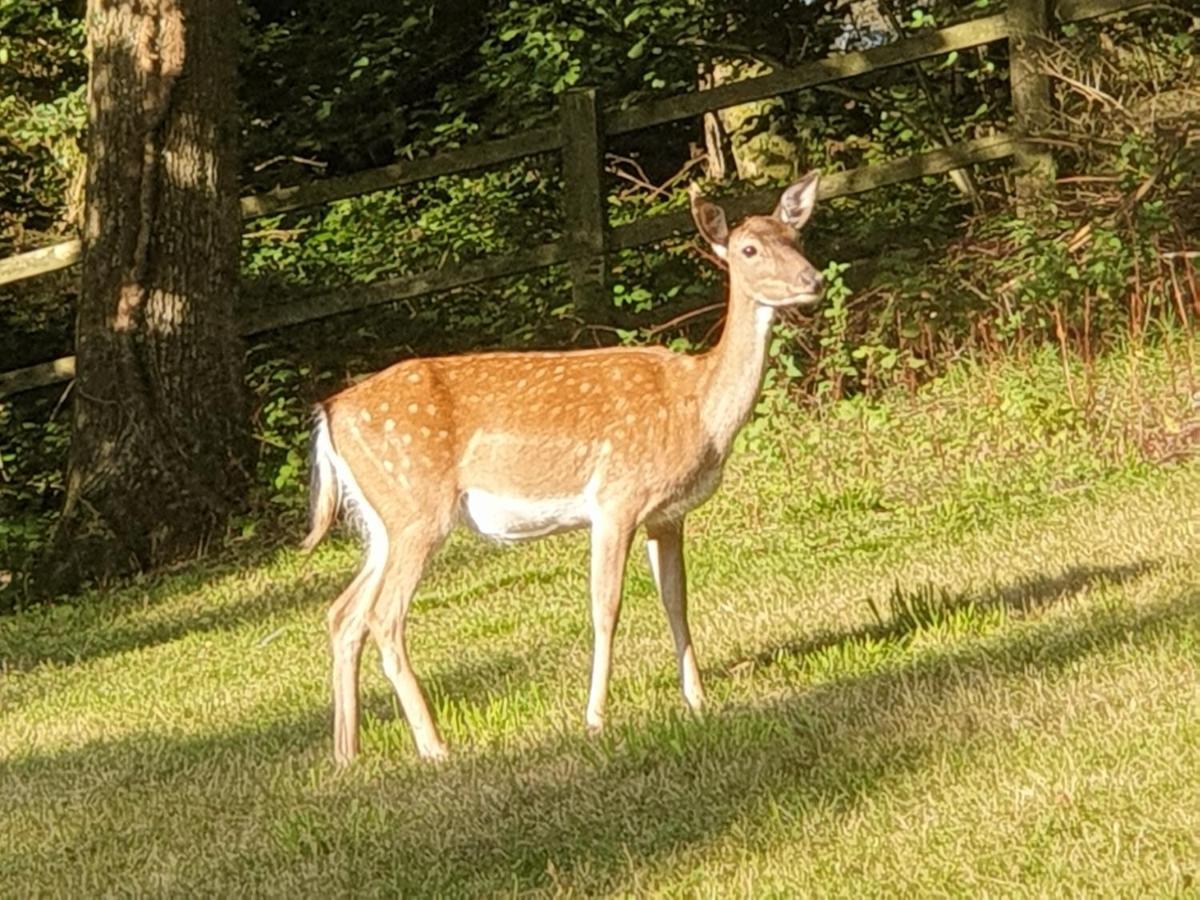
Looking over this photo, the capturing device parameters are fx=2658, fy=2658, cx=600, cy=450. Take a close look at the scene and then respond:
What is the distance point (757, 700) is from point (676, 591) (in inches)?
20.8

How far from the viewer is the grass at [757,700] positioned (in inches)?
232

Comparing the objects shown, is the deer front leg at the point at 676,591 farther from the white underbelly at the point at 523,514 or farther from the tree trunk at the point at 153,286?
the tree trunk at the point at 153,286

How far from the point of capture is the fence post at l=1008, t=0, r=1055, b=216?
1382cm

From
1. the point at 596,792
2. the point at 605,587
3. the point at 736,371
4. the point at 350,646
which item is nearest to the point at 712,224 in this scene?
the point at 736,371

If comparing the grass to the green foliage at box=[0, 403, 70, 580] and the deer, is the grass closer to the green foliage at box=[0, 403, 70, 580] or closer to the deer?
the deer

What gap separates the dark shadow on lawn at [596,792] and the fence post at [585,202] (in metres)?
6.57

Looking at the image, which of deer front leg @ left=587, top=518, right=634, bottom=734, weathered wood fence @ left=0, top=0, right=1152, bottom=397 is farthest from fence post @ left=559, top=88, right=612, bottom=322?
deer front leg @ left=587, top=518, right=634, bottom=734

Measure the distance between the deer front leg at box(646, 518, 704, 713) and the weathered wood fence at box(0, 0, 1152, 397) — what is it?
20.2ft

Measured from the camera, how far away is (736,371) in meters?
7.74

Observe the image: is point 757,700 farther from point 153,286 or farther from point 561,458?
point 153,286

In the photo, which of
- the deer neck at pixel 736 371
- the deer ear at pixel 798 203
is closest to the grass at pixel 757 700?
the deer neck at pixel 736 371

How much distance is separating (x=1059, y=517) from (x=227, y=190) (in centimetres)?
525

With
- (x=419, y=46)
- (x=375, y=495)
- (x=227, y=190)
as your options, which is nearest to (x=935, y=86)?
(x=419, y=46)

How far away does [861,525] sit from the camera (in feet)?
35.6
